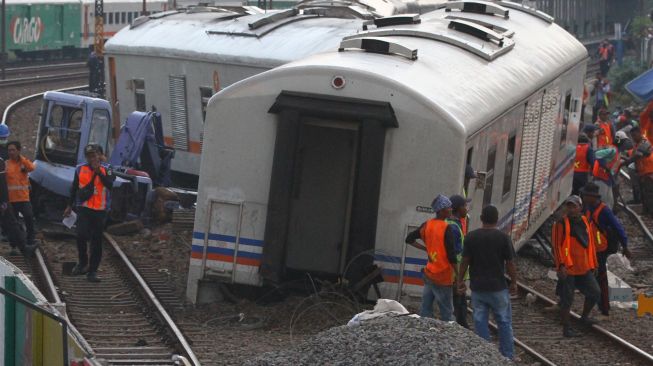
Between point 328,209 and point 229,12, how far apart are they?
1084cm

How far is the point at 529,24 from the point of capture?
1878 cm

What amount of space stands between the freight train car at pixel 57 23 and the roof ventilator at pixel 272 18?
23.3m

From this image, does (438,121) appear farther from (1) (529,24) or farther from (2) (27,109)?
(2) (27,109)

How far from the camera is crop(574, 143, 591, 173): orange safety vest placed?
1911cm

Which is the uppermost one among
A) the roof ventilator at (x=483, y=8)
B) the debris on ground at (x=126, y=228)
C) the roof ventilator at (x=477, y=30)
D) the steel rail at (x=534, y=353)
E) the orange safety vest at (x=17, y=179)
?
the roof ventilator at (x=483, y=8)

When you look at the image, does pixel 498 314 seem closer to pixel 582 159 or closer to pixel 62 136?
pixel 582 159

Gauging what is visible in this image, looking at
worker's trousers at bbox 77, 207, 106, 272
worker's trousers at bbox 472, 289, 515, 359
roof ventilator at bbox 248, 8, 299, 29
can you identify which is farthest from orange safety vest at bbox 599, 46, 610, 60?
worker's trousers at bbox 472, 289, 515, 359

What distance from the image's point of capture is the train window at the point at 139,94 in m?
21.7

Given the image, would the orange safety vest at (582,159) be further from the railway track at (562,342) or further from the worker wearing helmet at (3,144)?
the worker wearing helmet at (3,144)

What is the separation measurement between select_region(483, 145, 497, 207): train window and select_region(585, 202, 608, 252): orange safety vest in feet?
3.19

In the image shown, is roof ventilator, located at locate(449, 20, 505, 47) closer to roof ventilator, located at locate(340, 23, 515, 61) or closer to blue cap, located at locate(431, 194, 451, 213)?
roof ventilator, located at locate(340, 23, 515, 61)

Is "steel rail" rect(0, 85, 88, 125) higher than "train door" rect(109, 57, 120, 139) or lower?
lower

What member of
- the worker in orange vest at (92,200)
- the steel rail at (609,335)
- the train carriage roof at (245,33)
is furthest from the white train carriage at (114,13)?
the steel rail at (609,335)

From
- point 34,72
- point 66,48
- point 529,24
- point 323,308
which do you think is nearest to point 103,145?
point 529,24
